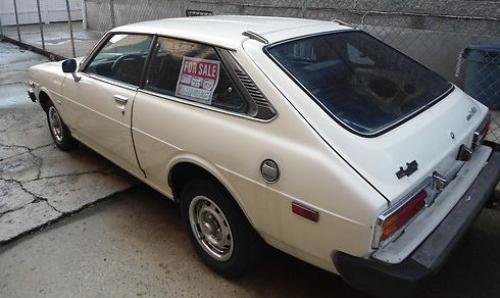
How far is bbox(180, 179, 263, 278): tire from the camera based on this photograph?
8.70 feet

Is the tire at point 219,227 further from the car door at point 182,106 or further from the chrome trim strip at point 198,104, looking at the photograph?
the chrome trim strip at point 198,104

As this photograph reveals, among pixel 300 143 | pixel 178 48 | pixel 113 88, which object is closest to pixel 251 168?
pixel 300 143

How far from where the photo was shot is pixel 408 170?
2.15m

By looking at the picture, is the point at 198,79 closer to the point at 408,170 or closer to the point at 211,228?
the point at 211,228

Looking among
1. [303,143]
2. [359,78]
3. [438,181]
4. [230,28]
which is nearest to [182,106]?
[230,28]

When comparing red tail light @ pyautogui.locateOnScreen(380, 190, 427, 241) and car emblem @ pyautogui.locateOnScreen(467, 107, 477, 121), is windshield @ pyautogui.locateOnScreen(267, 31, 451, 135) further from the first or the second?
red tail light @ pyautogui.locateOnScreen(380, 190, 427, 241)

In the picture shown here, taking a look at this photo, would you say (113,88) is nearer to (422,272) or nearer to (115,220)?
(115,220)

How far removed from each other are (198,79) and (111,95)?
102 centimetres

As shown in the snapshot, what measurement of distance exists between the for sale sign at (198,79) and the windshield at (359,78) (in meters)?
0.40

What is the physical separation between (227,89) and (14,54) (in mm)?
9705

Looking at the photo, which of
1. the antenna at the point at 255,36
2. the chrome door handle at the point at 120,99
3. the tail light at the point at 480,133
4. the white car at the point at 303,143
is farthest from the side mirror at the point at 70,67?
the tail light at the point at 480,133

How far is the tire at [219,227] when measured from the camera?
8.70ft

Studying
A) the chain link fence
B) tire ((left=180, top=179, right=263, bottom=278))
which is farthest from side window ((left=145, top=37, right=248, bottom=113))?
the chain link fence

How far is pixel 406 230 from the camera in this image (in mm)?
2184
